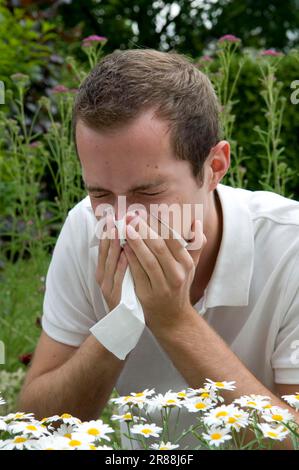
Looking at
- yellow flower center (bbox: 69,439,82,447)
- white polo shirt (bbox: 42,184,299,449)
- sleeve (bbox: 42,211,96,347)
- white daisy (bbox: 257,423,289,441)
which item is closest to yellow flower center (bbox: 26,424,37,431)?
yellow flower center (bbox: 69,439,82,447)

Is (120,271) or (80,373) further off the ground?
(120,271)

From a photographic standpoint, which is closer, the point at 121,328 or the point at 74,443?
the point at 74,443

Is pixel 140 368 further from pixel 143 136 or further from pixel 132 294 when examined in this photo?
pixel 143 136

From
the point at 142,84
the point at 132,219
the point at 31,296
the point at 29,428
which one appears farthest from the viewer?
the point at 31,296

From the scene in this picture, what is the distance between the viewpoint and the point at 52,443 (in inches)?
49.4

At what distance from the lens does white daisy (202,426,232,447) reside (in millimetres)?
1295

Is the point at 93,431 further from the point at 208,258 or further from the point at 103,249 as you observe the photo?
the point at 208,258

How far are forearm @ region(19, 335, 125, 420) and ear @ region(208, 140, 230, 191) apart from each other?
53cm

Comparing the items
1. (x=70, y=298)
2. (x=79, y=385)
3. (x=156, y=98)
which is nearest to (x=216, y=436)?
(x=79, y=385)

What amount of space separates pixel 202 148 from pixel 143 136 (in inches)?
9.8

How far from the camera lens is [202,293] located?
2303mm

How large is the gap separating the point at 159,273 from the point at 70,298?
1.78 feet

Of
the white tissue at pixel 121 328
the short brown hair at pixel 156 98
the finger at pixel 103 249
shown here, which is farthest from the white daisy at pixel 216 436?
the short brown hair at pixel 156 98

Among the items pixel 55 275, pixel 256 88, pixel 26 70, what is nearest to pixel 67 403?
pixel 55 275
